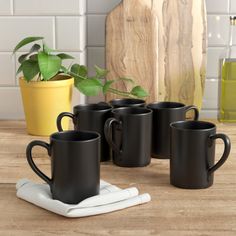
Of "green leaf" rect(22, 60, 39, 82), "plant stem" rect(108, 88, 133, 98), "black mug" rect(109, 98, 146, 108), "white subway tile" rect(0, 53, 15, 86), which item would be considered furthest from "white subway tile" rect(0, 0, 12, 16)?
Result: "black mug" rect(109, 98, 146, 108)

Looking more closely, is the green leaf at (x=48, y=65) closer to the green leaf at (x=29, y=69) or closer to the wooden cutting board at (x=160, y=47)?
the green leaf at (x=29, y=69)

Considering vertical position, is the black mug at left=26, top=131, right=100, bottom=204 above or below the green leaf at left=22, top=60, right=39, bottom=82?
below

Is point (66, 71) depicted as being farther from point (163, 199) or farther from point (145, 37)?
point (163, 199)

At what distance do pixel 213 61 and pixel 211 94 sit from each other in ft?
0.34

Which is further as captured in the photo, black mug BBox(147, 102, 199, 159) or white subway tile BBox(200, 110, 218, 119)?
white subway tile BBox(200, 110, 218, 119)

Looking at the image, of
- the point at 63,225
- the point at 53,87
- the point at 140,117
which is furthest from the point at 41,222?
the point at 53,87

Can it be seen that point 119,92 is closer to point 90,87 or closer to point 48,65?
point 90,87

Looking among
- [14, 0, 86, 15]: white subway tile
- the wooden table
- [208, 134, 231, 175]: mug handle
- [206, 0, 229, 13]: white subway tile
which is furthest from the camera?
[206, 0, 229, 13]: white subway tile

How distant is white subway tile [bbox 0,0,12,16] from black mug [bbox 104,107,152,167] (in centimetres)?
58

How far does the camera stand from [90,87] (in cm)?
155

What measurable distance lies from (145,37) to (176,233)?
0.87 m

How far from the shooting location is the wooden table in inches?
37.1

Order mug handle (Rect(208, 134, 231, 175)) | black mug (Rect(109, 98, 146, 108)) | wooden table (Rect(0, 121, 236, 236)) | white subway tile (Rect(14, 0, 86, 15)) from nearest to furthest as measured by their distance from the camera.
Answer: wooden table (Rect(0, 121, 236, 236)) → mug handle (Rect(208, 134, 231, 175)) → black mug (Rect(109, 98, 146, 108)) → white subway tile (Rect(14, 0, 86, 15))

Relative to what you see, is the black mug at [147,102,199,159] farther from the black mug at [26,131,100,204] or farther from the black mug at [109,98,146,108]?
the black mug at [26,131,100,204]
